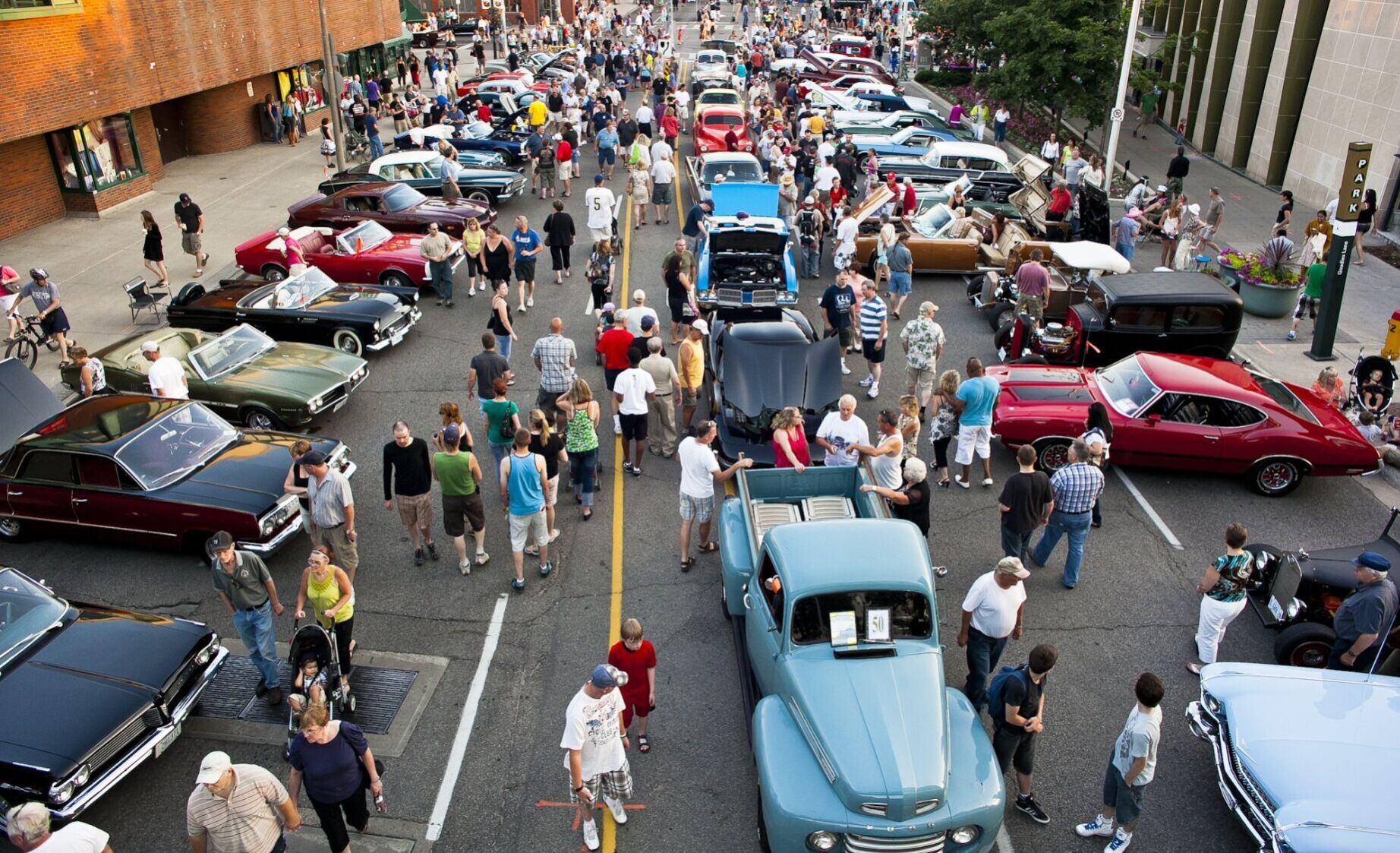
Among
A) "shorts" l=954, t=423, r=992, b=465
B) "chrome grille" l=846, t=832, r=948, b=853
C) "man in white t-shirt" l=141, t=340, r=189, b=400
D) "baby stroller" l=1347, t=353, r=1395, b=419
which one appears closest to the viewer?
"chrome grille" l=846, t=832, r=948, b=853

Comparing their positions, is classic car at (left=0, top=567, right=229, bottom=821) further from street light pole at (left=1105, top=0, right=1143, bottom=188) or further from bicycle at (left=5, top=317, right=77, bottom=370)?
street light pole at (left=1105, top=0, right=1143, bottom=188)

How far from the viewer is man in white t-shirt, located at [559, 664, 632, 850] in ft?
21.3

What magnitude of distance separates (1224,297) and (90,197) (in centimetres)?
2338

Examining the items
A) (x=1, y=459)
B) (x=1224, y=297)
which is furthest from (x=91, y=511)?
(x=1224, y=297)

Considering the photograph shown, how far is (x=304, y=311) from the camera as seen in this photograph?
1522cm

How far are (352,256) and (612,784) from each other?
1340cm

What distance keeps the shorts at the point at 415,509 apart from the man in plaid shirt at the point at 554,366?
2.02 metres

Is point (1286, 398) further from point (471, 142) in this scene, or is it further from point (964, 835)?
point (471, 142)

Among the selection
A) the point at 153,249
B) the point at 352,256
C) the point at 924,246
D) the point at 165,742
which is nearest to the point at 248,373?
the point at 352,256

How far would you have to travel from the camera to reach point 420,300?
1816 cm

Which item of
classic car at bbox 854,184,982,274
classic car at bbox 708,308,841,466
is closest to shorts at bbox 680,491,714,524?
classic car at bbox 708,308,841,466

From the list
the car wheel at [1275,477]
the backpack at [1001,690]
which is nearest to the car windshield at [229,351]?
the backpack at [1001,690]

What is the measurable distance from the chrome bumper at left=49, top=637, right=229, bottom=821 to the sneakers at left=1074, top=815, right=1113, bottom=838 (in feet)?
22.5

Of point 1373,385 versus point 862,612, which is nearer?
point 862,612
